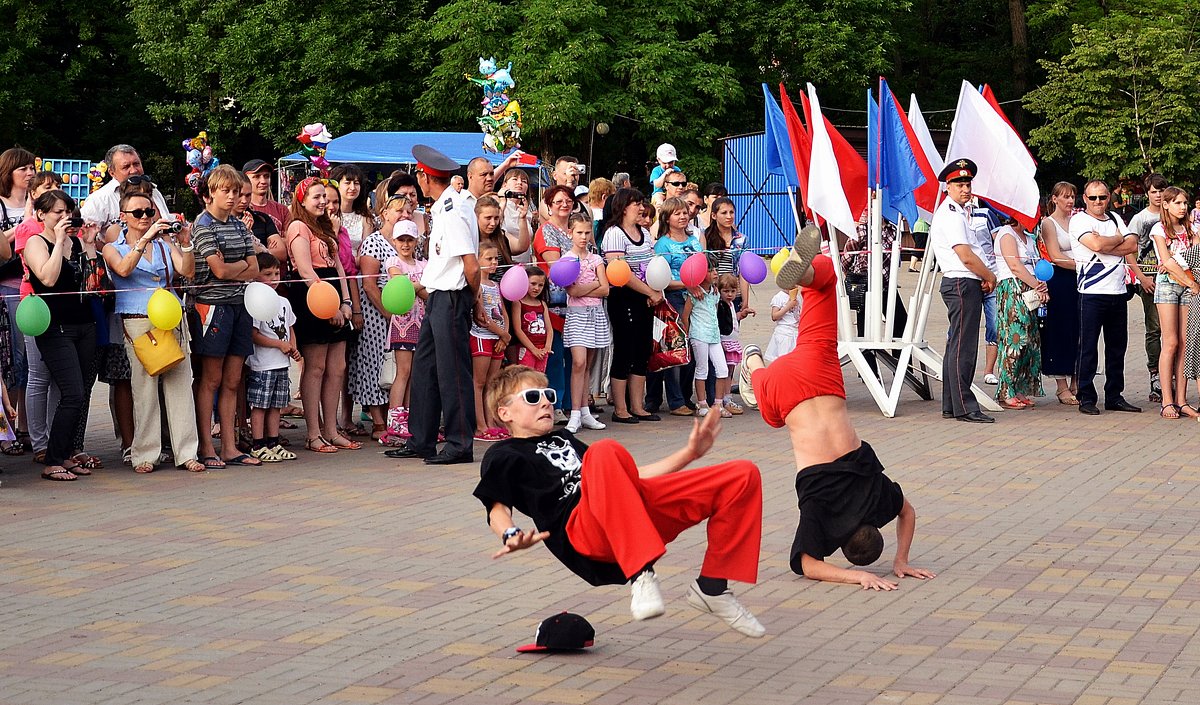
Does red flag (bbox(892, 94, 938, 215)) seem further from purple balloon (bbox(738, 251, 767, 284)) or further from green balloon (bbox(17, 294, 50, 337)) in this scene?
green balloon (bbox(17, 294, 50, 337))

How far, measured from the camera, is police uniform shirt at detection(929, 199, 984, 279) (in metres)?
12.1

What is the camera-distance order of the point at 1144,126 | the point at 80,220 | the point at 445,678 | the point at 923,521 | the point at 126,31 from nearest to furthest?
the point at 445,678
the point at 923,521
the point at 80,220
the point at 1144,126
the point at 126,31

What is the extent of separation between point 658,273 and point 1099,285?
3.93 meters

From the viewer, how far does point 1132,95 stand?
115 ft

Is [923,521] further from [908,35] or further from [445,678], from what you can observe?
[908,35]

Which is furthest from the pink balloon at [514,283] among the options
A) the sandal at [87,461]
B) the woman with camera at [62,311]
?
the sandal at [87,461]

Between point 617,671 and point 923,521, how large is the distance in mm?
3294

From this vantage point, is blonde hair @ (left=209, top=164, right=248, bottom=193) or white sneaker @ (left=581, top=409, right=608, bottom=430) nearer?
blonde hair @ (left=209, top=164, right=248, bottom=193)

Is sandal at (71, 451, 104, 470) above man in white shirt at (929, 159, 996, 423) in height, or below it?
below

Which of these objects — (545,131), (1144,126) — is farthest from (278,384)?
(1144,126)

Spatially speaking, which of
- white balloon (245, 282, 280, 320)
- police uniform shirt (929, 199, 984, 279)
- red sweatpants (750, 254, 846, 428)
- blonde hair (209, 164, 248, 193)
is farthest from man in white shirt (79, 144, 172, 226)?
police uniform shirt (929, 199, 984, 279)

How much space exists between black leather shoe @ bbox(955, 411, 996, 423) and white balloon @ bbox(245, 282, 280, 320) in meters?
5.88

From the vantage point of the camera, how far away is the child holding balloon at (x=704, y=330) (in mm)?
12578

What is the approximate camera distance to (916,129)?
13461 millimetres
